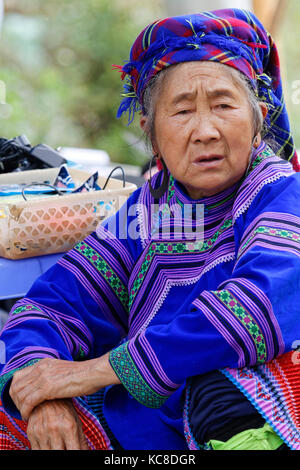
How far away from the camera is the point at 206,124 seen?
199 cm

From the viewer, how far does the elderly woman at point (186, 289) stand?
64.8 inches

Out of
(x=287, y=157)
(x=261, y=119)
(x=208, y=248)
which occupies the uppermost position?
(x=261, y=119)

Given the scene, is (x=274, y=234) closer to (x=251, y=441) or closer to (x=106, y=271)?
(x=251, y=441)

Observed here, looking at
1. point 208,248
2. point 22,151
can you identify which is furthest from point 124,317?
point 22,151

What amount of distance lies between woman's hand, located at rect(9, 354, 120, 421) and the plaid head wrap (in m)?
0.99

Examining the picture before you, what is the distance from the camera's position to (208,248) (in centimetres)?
208

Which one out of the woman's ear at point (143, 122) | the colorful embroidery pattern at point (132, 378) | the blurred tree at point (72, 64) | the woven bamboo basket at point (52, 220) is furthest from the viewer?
the blurred tree at point (72, 64)

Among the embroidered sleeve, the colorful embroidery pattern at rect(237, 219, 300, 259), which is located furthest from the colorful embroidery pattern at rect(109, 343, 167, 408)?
the colorful embroidery pattern at rect(237, 219, 300, 259)

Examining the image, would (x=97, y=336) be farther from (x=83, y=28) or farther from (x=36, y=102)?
(x=83, y=28)

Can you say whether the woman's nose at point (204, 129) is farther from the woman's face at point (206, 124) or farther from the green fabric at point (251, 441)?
the green fabric at point (251, 441)

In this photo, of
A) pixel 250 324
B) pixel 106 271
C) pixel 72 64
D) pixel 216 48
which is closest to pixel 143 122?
pixel 216 48

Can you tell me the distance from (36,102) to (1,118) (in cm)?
101

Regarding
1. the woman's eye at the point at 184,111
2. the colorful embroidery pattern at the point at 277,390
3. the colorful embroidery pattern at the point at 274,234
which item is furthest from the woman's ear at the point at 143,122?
the colorful embroidery pattern at the point at 277,390

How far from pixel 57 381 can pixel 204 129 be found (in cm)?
92
